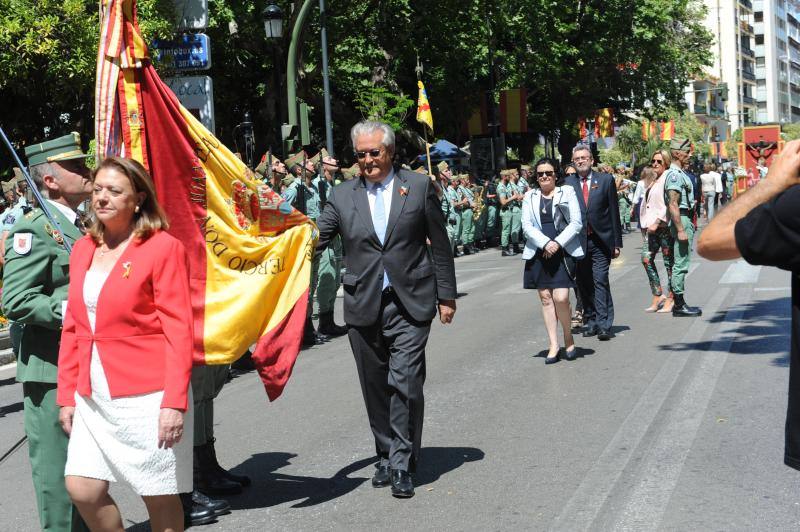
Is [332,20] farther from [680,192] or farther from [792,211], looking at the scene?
[792,211]

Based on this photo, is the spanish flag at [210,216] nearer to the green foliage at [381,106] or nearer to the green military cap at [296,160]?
the green military cap at [296,160]

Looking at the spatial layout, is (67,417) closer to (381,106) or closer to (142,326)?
(142,326)

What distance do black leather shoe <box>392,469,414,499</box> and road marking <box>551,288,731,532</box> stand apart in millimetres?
836

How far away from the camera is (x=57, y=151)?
4.55m

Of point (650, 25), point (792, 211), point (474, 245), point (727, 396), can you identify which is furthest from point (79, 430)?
point (650, 25)

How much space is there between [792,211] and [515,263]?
19.3m

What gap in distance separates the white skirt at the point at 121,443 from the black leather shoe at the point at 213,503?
5.28 feet

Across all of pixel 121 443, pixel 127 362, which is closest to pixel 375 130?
pixel 127 362

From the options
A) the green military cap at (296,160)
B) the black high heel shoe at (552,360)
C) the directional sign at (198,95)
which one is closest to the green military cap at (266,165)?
the green military cap at (296,160)

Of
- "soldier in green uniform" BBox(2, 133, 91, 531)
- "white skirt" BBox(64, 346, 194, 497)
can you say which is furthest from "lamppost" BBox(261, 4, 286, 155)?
"white skirt" BBox(64, 346, 194, 497)

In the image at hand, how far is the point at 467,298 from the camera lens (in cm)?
1530

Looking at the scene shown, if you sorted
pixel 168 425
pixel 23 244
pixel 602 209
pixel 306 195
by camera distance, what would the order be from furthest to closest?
→ pixel 306 195, pixel 602 209, pixel 23 244, pixel 168 425

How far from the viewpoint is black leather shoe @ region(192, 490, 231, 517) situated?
17.7 ft

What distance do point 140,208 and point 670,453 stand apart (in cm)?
358
